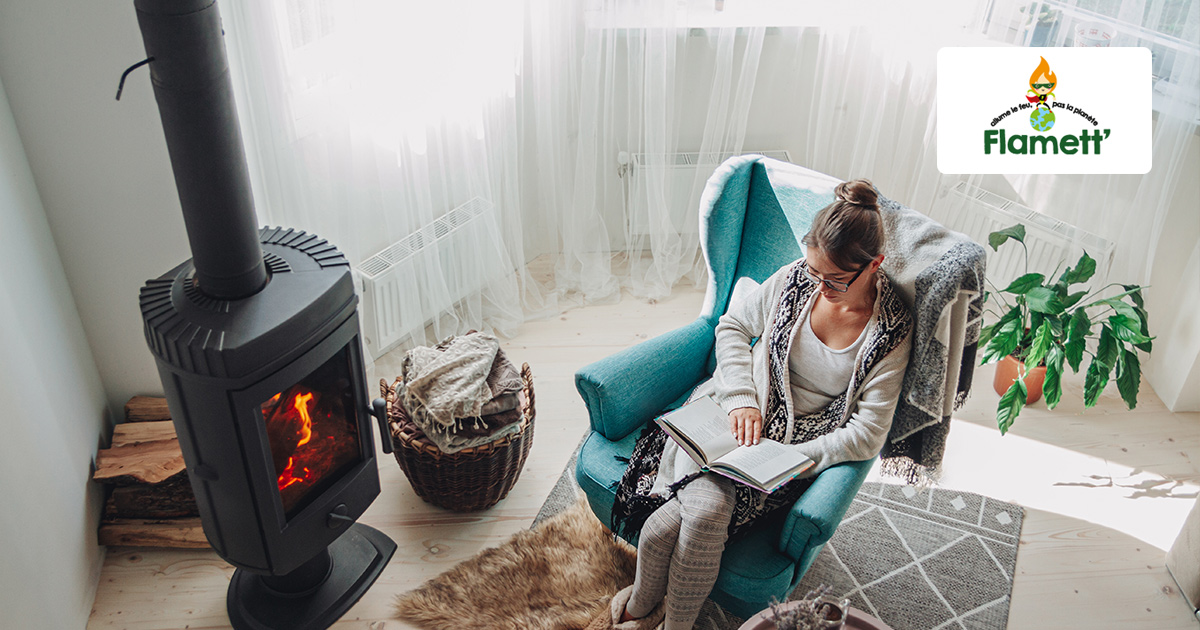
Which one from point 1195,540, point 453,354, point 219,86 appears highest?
point 219,86

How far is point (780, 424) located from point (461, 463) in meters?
0.83

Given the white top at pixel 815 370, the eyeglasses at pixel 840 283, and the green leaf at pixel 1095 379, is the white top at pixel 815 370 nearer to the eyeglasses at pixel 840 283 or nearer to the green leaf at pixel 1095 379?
the eyeglasses at pixel 840 283

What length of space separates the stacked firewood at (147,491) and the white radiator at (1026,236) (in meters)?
2.71

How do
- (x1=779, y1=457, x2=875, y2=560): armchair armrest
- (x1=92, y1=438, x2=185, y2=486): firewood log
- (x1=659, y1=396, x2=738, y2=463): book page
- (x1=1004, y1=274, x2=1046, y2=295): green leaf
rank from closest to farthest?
1. (x1=779, y1=457, x2=875, y2=560): armchair armrest
2. (x1=659, y1=396, x2=738, y2=463): book page
3. (x1=92, y1=438, x2=185, y2=486): firewood log
4. (x1=1004, y1=274, x2=1046, y2=295): green leaf

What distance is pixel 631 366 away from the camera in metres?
2.12

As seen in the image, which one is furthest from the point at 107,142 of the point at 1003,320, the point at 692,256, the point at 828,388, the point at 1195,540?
the point at 1195,540

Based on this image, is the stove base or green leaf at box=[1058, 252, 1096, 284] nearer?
the stove base

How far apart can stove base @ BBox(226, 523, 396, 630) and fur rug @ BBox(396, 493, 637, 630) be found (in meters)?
0.13

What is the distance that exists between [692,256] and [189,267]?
204cm

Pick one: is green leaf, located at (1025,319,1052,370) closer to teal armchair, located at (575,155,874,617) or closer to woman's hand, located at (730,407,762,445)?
teal armchair, located at (575,155,874,617)

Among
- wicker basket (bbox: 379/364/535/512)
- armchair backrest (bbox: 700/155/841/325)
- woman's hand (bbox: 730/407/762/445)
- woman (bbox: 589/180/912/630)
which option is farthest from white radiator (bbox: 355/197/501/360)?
woman's hand (bbox: 730/407/762/445)

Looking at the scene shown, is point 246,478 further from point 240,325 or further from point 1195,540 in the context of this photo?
point 1195,540

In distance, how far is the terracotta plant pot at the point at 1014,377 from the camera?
2863 millimetres

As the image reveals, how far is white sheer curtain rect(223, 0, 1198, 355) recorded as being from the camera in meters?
2.40
